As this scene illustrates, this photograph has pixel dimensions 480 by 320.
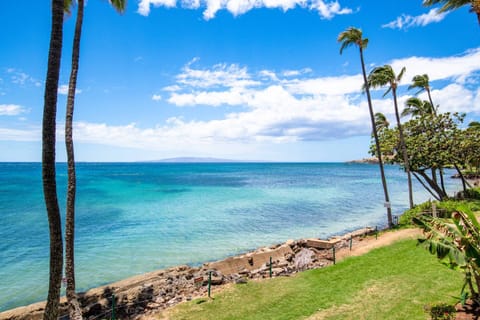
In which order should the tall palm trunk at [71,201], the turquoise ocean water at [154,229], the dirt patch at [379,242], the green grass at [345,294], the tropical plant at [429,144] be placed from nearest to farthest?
the tall palm trunk at [71,201], the green grass at [345,294], the dirt patch at [379,242], the turquoise ocean water at [154,229], the tropical plant at [429,144]

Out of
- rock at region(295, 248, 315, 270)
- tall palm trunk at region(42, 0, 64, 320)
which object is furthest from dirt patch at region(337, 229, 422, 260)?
tall palm trunk at region(42, 0, 64, 320)

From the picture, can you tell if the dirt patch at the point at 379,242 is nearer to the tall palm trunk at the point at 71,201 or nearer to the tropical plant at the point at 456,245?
the tropical plant at the point at 456,245

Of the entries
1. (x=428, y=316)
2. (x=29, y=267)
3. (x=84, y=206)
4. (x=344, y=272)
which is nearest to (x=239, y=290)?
(x=344, y=272)

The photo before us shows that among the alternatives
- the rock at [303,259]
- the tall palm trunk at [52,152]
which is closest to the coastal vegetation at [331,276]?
the tall palm trunk at [52,152]

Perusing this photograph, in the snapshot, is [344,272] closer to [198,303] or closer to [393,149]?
[198,303]

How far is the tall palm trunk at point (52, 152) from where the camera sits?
18.2 ft

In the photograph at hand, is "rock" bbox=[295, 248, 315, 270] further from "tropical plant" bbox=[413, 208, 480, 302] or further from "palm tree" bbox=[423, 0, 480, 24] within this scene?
"palm tree" bbox=[423, 0, 480, 24]

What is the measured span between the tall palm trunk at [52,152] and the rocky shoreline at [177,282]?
10.8ft

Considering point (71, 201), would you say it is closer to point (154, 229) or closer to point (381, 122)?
point (154, 229)

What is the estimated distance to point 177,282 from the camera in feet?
45.3

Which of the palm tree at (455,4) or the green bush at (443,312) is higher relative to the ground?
the palm tree at (455,4)

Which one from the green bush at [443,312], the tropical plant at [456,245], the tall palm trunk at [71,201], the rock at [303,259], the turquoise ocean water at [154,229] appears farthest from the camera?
the turquoise ocean water at [154,229]

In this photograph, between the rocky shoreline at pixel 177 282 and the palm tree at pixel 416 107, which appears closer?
the rocky shoreline at pixel 177 282

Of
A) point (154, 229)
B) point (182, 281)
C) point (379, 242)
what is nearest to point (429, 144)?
point (379, 242)
